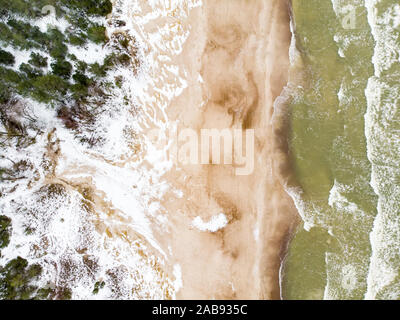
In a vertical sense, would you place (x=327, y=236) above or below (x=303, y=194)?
below

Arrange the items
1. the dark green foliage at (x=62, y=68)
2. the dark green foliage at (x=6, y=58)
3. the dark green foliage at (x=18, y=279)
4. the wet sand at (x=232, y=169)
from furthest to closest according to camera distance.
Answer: the wet sand at (x=232, y=169), the dark green foliage at (x=62, y=68), the dark green foliage at (x=6, y=58), the dark green foliage at (x=18, y=279)

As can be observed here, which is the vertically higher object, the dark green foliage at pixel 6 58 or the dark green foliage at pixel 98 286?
the dark green foliage at pixel 6 58

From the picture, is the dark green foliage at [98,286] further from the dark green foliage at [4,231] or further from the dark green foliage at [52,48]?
the dark green foliage at [52,48]

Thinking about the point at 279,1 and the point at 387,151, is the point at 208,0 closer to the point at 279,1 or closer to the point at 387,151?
the point at 279,1

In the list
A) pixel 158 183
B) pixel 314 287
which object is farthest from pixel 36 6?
pixel 314 287

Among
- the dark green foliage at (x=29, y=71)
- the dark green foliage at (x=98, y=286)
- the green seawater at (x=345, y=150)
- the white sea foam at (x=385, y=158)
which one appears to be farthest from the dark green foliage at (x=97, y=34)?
the white sea foam at (x=385, y=158)

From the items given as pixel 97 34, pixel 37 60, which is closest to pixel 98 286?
pixel 37 60

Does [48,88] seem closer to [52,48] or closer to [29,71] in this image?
[29,71]
